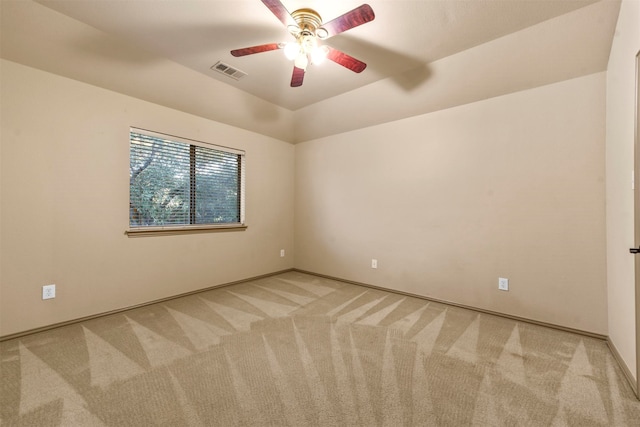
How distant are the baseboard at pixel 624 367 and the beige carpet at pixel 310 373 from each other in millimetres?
44

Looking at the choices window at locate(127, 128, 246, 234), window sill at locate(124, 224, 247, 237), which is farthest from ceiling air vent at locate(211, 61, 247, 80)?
window sill at locate(124, 224, 247, 237)

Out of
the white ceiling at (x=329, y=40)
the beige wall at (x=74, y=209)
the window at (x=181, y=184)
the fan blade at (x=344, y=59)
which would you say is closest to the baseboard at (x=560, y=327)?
the window at (x=181, y=184)

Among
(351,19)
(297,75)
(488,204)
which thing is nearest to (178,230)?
(297,75)

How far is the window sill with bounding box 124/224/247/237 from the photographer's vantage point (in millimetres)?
3106

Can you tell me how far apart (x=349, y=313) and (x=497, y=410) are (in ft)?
5.26

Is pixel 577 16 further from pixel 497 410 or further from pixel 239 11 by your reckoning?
pixel 497 410

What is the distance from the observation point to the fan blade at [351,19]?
1.60 metres

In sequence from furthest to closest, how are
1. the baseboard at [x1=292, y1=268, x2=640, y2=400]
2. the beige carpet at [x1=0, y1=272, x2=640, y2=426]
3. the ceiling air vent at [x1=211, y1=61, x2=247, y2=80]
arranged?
1. the ceiling air vent at [x1=211, y1=61, x2=247, y2=80]
2. the baseboard at [x1=292, y1=268, x2=640, y2=400]
3. the beige carpet at [x1=0, y1=272, x2=640, y2=426]

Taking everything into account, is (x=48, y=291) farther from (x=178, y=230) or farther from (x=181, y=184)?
(x=181, y=184)

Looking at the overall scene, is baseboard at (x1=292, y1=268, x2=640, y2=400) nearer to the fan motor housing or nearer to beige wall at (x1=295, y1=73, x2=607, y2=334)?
beige wall at (x1=295, y1=73, x2=607, y2=334)

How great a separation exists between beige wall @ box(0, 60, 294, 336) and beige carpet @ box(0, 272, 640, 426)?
354 mm

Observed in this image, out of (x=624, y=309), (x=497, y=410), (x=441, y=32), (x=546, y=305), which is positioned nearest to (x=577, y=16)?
(x=441, y=32)

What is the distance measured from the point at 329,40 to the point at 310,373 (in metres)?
2.72

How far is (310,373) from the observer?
1865 millimetres
